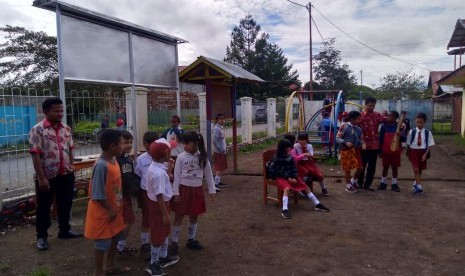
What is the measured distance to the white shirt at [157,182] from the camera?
3.70 m

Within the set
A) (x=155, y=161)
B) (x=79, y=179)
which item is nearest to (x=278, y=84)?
(x=79, y=179)

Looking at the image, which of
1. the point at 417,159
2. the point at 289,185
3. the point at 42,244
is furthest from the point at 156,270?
the point at 417,159

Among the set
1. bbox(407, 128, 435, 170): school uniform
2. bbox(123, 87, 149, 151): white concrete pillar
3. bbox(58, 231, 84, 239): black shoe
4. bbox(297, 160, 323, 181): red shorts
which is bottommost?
bbox(58, 231, 84, 239): black shoe

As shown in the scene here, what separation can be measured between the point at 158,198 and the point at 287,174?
3.09 m

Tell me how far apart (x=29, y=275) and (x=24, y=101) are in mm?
3197

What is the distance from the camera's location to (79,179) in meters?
7.10

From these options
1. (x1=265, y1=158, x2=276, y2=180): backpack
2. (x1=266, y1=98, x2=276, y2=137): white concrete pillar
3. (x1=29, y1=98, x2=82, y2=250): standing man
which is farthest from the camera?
(x1=266, y1=98, x2=276, y2=137): white concrete pillar

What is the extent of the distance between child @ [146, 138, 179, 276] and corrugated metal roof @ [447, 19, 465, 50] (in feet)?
54.5

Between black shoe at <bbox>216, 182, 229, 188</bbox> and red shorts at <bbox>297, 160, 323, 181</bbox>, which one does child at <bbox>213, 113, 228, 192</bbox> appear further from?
red shorts at <bbox>297, 160, 323, 181</bbox>

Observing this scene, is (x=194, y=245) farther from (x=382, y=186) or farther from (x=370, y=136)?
(x=382, y=186)

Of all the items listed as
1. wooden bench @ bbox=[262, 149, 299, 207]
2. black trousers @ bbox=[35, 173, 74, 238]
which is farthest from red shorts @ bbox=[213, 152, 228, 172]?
black trousers @ bbox=[35, 173, 74, 238]

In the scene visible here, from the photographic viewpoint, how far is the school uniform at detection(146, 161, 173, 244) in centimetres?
371

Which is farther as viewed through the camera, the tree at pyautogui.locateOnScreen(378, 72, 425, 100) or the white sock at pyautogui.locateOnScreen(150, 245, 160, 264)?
the tree at pyautogui.locateOnScreen(378, 72, 425, 100)

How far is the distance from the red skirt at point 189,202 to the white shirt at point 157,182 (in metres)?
0.68
